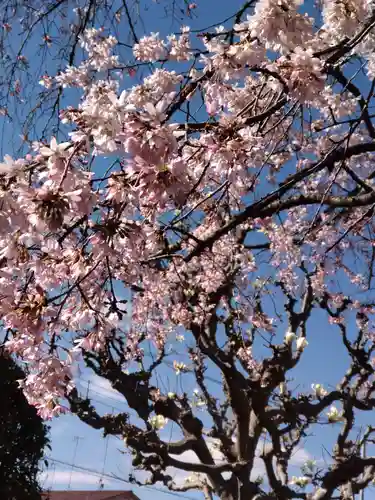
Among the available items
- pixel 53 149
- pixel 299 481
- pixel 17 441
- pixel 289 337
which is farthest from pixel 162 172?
pixel 299 481

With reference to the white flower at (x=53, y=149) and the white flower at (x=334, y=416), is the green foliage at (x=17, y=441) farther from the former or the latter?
the white flower at (x=53, y=149)

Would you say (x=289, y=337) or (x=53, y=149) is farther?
(x=289, y=337)

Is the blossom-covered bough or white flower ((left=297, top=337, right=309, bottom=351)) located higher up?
white flower ((left=297, top=337, right=309, bottom=351))

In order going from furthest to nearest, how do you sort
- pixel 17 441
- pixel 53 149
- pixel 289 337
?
pixel 17 441
pixel 289 337
pixel 53 149

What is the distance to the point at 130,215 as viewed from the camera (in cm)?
188

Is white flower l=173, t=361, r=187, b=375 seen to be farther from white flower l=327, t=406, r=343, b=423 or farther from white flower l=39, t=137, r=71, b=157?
white flower l=39, t=137, r=71, b=157

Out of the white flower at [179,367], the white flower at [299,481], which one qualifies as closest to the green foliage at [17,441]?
the white flower at [179,367]

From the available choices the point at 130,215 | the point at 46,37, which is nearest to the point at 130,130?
the point at 130,215

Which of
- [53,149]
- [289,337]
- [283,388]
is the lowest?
[53,149]

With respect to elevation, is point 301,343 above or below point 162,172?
above

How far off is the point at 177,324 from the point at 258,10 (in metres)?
4.49

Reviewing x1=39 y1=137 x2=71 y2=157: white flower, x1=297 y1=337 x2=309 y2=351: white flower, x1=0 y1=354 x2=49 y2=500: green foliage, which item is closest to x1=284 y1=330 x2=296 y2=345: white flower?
x1=297 y1=337 x2=309 y2=351: white flower

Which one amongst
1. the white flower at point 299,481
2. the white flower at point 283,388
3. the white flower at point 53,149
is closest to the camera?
the white flower at point 53,149

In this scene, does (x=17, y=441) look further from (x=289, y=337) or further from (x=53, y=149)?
(x=53, y=149)
